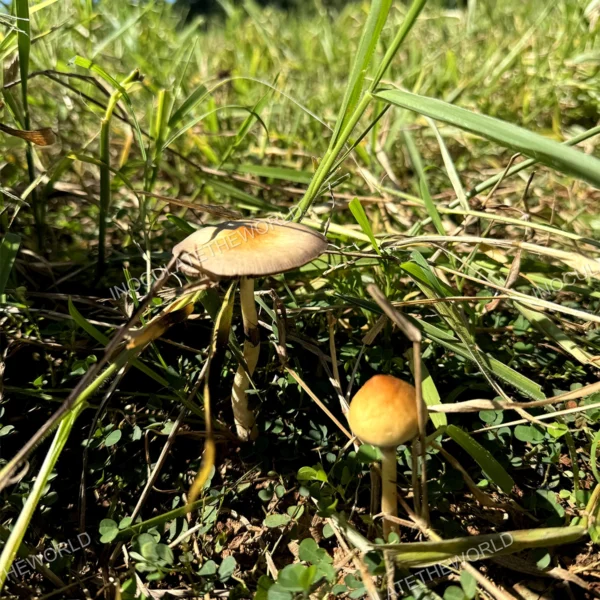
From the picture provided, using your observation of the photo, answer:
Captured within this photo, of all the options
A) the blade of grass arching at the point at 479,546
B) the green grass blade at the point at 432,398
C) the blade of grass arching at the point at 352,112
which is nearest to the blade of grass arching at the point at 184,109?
the blade of grass arching at the point at 352,112

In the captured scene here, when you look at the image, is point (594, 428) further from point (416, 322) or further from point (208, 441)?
point (208, 441)

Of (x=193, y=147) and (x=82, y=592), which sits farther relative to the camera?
(x=193, y=147)

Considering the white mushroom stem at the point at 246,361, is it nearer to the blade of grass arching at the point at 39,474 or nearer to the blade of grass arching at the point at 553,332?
the blade of grass arching at the point at 39,474

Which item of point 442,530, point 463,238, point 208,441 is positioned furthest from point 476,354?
point 208,441

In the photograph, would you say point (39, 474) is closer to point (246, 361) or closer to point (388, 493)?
point (246, 361)

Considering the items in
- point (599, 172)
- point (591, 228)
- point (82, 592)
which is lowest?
point (82, 592)

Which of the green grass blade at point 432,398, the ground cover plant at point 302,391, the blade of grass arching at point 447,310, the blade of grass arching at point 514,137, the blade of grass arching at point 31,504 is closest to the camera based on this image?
the blade of grass arching at point 514,137
